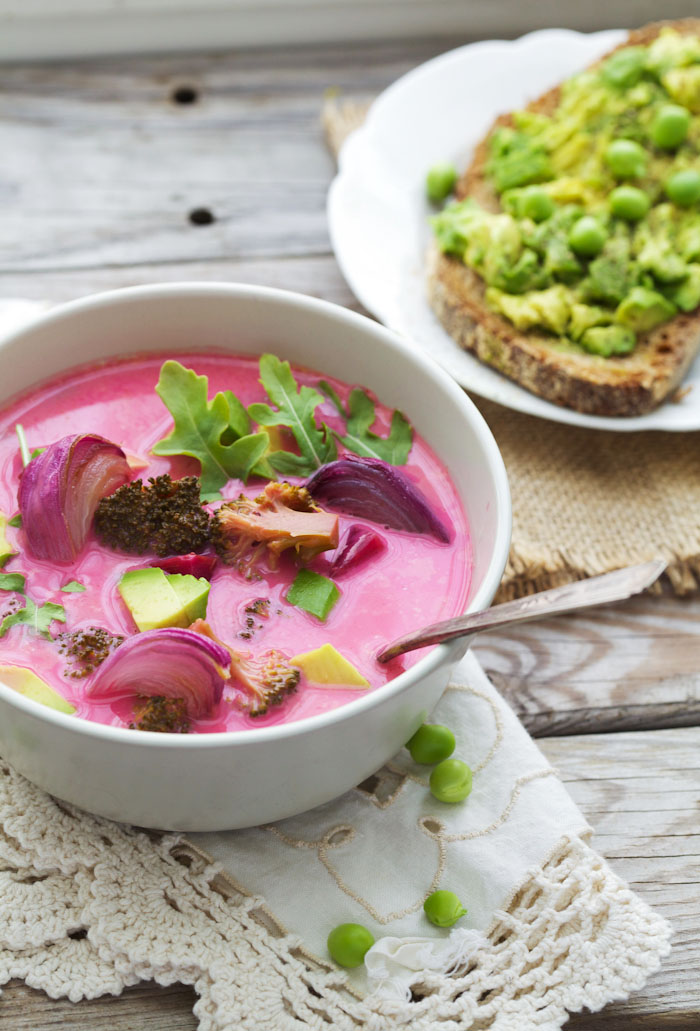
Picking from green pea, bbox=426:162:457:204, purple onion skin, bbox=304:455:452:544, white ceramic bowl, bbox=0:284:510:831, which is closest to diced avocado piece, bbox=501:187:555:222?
green pea, bbox=426:162:457:204

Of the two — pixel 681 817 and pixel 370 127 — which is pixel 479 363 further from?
pixel 681 817

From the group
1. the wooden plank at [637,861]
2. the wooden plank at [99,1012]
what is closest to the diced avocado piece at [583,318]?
the wooden plank at [637,861]

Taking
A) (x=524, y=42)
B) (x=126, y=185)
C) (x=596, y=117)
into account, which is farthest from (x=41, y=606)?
(x=524, y=42)

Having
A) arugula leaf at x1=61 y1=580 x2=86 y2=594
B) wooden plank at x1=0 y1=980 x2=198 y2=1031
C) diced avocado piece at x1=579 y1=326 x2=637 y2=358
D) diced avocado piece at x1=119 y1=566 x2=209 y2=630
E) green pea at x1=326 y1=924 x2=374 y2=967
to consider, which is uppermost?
diced avocado piece at x1=119 y1=566 x2=209 y2=630

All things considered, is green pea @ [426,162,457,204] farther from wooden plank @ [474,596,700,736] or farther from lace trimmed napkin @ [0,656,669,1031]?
lace trimmed napkin @ [0,656,669,1031]

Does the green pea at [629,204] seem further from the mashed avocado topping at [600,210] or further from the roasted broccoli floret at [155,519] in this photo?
the roasted broccoli floret at [155,519]

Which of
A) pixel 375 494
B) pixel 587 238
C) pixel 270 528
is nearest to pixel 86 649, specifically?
pixel 270 528
